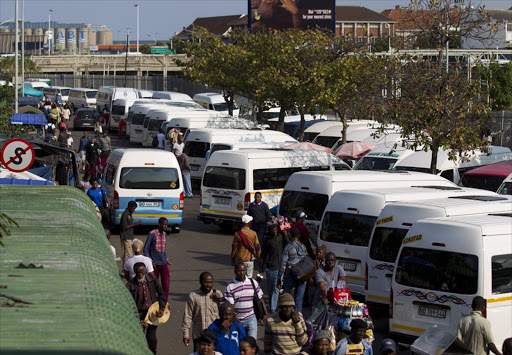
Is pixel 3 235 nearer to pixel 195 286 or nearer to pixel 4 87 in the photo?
pixel 195 286

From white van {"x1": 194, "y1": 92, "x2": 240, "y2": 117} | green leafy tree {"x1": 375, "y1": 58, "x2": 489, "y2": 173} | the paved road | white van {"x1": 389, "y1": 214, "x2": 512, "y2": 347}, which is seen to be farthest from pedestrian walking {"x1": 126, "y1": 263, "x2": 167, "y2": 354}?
white van {"x1": 194, "y1": 92, "x2": 240, "y2": 117}

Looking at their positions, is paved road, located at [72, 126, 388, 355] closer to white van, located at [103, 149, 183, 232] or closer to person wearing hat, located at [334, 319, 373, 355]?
white van, located at [103, 149, 183, 232]

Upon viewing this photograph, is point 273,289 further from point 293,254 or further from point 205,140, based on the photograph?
point 205,140

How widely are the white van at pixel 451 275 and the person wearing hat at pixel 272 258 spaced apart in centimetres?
257

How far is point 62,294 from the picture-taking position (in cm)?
561

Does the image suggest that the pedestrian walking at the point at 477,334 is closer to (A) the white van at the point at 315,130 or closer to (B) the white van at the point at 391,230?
(B) the white van at the point at 391,230

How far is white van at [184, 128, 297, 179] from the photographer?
29.7m

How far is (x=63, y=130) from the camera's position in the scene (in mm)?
33719

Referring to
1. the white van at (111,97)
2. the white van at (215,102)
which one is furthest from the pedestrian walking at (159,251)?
the white van at (111,97)

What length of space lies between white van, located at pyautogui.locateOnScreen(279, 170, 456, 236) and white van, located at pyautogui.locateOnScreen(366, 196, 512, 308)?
3671mm

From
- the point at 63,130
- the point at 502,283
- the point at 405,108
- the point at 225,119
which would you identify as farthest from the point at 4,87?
the point at 502,283

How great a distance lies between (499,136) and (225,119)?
37.3ft

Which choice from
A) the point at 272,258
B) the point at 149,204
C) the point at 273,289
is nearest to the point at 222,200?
the point at 149,204

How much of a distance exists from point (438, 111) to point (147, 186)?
24.4ft
